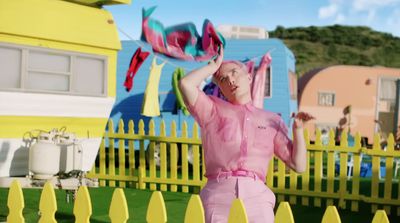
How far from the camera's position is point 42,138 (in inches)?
324

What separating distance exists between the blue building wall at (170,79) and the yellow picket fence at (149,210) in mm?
8430

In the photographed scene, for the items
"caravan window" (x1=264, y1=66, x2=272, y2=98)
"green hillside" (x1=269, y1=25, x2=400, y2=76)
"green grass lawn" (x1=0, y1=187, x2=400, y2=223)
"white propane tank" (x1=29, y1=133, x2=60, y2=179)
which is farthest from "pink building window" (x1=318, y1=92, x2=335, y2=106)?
"green hillside" (x1=269, y1=25, x2=400, y2=76)

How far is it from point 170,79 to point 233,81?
9501 millimetres

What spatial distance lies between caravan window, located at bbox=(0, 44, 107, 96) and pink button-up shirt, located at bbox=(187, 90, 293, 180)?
5.61 m

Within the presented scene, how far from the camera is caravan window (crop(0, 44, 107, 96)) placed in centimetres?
824

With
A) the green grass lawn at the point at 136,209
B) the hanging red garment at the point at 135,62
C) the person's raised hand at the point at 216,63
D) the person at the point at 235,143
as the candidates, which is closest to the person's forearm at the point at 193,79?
the person at the point at 235,143

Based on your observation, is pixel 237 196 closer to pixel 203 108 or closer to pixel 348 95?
pixel 203 108

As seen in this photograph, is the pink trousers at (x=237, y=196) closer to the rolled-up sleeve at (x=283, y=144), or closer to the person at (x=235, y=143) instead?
the person at (x=235, y=143)

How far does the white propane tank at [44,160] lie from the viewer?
788 centimetres

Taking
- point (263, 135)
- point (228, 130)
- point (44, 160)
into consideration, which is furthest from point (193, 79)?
point (44, 160)

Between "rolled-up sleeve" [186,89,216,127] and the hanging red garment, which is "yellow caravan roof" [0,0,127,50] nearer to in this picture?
the hanging red garment

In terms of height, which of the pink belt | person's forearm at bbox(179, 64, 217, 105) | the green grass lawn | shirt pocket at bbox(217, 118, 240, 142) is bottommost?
the green grass lawn

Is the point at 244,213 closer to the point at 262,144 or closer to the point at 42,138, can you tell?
the point at 262,144

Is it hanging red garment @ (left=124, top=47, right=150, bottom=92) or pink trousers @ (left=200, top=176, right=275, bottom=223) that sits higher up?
hanging red garment @ (left=124, top=47, right=150, bottom=92)
